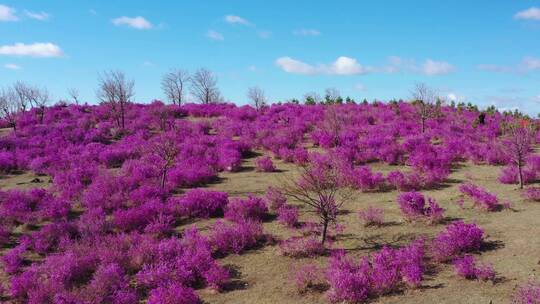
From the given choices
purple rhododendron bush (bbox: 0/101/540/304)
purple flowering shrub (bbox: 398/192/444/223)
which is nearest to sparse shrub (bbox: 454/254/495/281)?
purple rhododendron bush (bbox: 0/101/540/304)

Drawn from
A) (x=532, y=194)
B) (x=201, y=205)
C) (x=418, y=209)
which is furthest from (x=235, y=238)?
(x=532, y=194)

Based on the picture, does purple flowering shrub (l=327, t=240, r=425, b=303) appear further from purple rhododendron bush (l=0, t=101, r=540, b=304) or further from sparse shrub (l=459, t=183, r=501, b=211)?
sparse shrub (l=459, t=183, r=501, b=211)

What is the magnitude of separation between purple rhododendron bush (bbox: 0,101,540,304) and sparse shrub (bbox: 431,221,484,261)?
3cm

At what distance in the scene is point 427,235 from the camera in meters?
9.80

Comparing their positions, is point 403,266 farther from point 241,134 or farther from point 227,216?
point 241,134

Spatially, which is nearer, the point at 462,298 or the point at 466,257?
the point at 462,298

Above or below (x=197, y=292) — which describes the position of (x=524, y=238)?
above

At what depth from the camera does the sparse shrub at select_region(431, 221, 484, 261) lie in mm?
8406

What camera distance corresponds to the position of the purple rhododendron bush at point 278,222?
778 centimetres

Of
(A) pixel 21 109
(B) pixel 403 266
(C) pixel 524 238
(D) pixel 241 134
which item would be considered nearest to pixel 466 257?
(B) pixel 403 266

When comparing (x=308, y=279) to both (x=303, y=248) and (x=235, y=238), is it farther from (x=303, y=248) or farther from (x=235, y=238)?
(x=235, y=238)

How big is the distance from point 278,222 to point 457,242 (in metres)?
4.69

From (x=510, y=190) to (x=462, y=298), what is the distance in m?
7.44

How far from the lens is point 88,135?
24578mm
